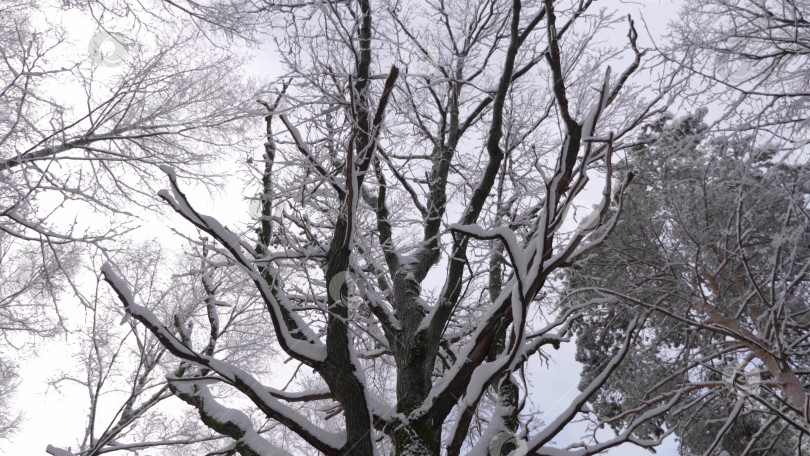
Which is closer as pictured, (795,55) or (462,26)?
(795,55)

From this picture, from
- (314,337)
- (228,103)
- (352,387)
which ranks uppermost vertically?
(228,103)

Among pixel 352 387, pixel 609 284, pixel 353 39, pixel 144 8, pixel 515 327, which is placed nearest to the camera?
pixel 515 327

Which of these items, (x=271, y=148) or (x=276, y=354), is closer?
(x=271, y=148)

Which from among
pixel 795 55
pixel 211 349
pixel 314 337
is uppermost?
A: pixel 795 55

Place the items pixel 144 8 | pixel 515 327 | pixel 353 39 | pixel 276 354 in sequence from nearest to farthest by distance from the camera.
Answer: pixel 515 327, pixel 353 39, pixel 144 8, pixel 276 354

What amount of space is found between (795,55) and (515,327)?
4.02 metres

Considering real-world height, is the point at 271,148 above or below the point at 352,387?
above

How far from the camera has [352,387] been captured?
3027 millimetres

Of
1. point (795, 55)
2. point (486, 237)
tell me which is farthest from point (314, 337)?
point (795, 55)

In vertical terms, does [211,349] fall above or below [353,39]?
below

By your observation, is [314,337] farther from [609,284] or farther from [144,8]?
[609,284]

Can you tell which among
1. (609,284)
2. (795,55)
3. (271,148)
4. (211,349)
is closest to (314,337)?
(271,148)

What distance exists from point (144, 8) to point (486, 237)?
507 cm

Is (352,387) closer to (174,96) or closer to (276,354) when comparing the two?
(174,96)
